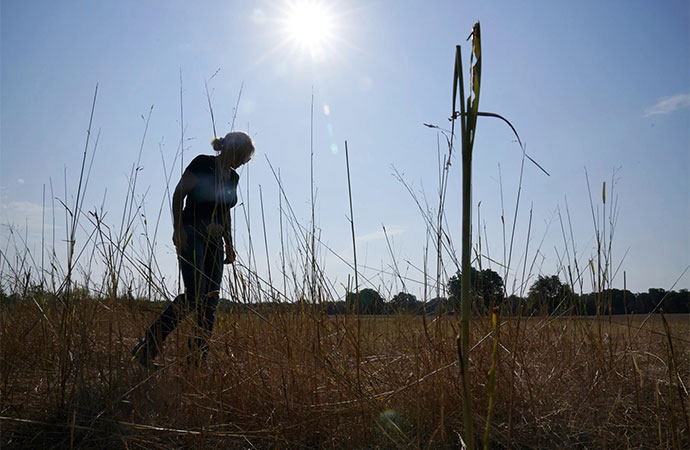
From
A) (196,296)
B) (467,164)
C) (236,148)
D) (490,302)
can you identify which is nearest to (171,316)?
(196,296)

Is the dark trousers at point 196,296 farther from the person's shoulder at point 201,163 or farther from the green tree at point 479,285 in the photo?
the green tree at point 479,285

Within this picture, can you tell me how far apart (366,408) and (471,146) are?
1.14 metres

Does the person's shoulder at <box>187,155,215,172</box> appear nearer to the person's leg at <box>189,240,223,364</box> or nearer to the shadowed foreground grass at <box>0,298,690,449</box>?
the person's leg at <box>189,240,223,364</box>

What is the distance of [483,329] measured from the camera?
1678 millimetres

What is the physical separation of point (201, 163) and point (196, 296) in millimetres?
1039

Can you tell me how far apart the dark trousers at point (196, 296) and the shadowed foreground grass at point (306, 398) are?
0.27 feet

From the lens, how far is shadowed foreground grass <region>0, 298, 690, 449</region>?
4.07 feet

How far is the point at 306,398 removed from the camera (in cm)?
132

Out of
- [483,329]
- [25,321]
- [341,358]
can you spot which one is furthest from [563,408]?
A: [25,321]

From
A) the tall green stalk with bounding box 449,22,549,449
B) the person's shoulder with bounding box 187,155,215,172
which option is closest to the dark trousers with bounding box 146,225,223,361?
the person's shoulder with bounding box 187,155,215,172

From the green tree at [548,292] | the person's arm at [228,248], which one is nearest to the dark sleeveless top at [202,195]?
the person's arm at [228,248]

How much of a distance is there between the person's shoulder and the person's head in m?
0.07

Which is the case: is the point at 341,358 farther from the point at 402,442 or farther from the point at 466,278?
the point at 466,278

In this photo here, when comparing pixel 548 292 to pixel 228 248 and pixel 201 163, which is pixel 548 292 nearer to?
pixel 228 248
